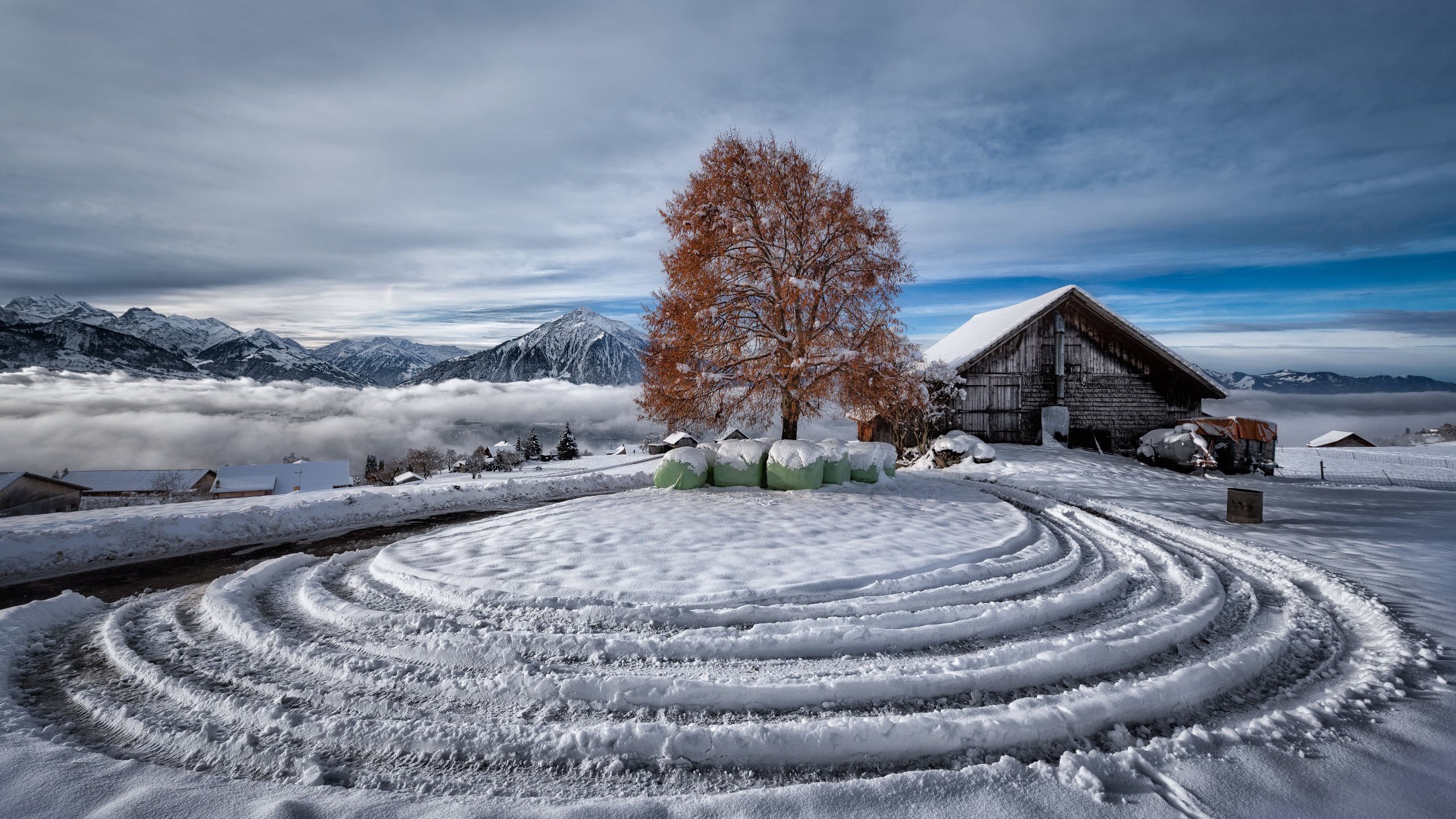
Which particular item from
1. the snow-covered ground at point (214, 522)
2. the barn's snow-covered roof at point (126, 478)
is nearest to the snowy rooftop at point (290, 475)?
the barn's snow-covered roof at point (126, 478)

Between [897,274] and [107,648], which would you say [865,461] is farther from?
[107,648]

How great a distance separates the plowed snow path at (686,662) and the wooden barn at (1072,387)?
1693 centimetres

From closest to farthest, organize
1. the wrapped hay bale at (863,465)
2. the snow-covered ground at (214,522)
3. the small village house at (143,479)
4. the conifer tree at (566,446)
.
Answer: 1. the snow-covered ground at (214,522)
2. the wrapped hay bale at (863,465)
3. the small village house at (143,479)
4. the conifer tree at (566,446)

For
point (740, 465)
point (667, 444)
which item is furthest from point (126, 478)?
point (740, 465)

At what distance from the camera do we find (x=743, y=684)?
4488 mm

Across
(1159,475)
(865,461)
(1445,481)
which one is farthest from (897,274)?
(1445,481)

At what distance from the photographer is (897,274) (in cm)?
1569

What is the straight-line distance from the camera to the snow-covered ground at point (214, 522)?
30.0 ft

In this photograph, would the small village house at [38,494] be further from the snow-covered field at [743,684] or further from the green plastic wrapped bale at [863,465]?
the green plastic wrapped bale at [863,465]

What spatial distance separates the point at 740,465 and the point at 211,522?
10990 millimetres

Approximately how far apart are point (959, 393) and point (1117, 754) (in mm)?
22770

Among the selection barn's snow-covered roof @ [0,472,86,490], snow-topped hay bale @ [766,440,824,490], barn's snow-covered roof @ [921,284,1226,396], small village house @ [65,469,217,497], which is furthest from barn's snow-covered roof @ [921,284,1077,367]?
small village house @ [65,469,217,497]

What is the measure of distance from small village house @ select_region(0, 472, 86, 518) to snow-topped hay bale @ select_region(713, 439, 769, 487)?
38.2 meters

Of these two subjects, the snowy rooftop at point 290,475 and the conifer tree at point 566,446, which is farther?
the conifer tree at point 566,446
